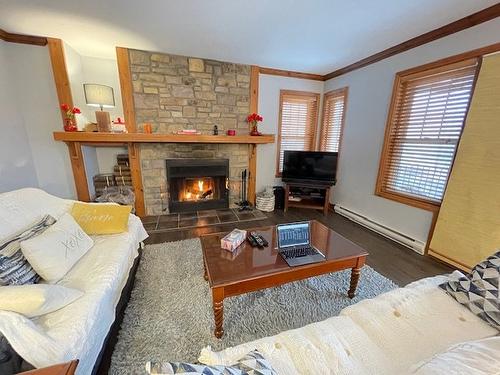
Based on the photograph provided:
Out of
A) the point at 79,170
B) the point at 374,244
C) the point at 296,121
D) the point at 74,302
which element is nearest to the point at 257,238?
the point at 74,302

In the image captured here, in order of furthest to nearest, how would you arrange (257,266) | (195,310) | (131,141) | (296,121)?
(296,121) < (131,141) < (195,310) < (257,266)

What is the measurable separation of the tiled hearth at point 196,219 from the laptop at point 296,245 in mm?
1674

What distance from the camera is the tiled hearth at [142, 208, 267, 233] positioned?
3.04 m

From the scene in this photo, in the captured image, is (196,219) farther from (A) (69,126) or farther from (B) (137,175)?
(A) (69,126)

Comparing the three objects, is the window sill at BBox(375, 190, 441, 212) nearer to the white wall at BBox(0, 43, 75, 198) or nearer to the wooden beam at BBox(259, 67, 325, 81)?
the wooden beam at BBox(259, 67, 325, 81)

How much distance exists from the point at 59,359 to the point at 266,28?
2968mm

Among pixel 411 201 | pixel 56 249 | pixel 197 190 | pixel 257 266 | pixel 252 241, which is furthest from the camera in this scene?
pixel 197 190

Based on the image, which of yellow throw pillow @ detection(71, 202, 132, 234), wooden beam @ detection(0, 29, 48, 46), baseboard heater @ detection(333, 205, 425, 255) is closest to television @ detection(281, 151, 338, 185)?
baseboard heater @ detection(333, 205, 425, 255)

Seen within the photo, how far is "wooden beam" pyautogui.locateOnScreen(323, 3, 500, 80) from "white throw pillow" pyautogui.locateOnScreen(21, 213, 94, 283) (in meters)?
3.82

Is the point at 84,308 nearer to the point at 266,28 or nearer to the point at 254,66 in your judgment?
the point at 266,28

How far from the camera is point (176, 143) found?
3330 millimetres

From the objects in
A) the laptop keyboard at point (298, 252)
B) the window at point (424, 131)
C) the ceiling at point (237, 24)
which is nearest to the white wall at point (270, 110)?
the ceiling at point (237, 24)

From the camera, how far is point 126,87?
117 inches

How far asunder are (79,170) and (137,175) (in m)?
0.72
